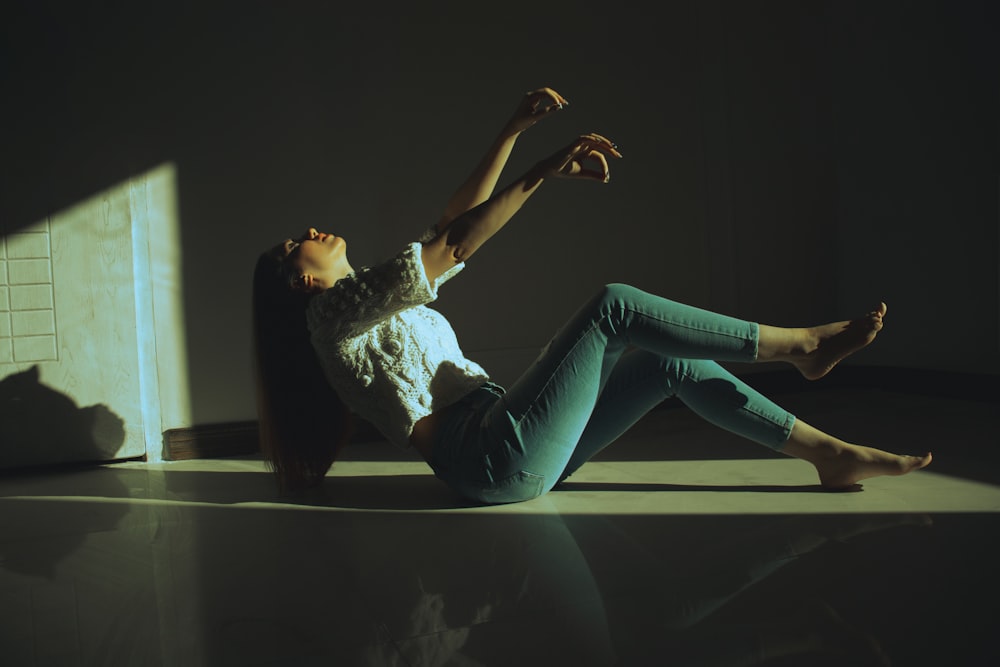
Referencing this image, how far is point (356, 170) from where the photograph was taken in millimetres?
3234

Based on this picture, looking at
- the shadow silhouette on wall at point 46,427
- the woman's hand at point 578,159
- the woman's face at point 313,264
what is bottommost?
the shadow silhouette on wall at point 46,427

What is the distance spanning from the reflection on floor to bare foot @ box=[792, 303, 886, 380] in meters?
0.32

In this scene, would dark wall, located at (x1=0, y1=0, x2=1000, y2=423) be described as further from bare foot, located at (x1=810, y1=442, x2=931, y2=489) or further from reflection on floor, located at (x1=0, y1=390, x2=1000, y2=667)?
bare foot, located at (x1=810, y1=442, x2=931, y2=489)

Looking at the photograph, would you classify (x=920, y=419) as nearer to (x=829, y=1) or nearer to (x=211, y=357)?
(x=829, y=1)

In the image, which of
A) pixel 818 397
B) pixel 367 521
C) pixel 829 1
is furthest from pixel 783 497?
pixel 829 1

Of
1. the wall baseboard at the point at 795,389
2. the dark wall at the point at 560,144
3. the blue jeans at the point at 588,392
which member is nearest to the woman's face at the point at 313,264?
the blue jeans at the point at 588,392

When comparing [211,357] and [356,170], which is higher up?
[356,170]

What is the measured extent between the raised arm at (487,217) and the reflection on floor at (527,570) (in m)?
0.59

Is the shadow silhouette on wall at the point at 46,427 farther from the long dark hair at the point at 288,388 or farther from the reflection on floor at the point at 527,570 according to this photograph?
the long dark hair at the point at 288,388

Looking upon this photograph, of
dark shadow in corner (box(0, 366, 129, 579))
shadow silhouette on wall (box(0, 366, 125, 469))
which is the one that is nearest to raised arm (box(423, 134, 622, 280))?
dark shadow in corner (box(0, 366, 129, 579))

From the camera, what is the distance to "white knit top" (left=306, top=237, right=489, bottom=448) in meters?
1.83

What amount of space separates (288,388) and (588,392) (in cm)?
74

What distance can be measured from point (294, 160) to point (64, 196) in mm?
754

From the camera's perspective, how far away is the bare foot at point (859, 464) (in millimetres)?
2021
